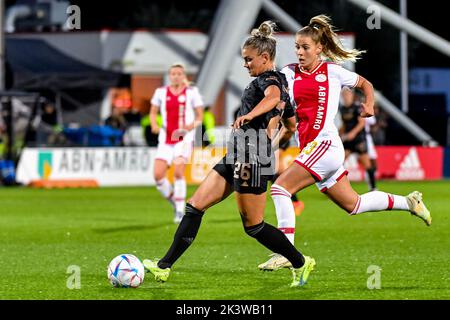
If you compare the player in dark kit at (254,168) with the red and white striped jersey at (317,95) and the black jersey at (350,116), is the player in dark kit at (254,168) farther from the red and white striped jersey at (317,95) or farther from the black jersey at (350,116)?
the black jersey at (350,116)

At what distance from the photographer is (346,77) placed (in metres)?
10.9

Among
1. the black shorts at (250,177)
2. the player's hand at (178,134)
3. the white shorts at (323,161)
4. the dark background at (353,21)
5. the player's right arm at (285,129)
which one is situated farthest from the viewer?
the dark background at (353,21)

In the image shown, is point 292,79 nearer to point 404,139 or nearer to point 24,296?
point 24,296

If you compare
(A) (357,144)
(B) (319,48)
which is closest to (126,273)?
(B) (319,48)

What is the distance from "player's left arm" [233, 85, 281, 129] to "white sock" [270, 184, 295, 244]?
1019 millimetres

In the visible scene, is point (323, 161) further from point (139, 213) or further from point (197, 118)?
point (139, 213)

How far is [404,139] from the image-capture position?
41.5 metres

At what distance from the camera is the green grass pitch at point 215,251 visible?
33.0ft

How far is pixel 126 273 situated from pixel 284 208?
1594 mm

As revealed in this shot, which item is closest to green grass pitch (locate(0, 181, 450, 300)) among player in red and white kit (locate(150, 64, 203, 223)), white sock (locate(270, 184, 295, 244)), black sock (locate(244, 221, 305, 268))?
black sock (locate(244, 221, 305, 268))

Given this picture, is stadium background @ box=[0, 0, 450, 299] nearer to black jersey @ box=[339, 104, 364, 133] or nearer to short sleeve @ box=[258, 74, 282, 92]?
black jersey @ box=[339, 104, 364, 133]

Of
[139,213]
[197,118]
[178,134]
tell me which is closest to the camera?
[178,134]

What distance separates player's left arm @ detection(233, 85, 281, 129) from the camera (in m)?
9.77

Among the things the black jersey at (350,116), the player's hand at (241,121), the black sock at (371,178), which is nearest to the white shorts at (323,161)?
the player's hand at (241,121)
